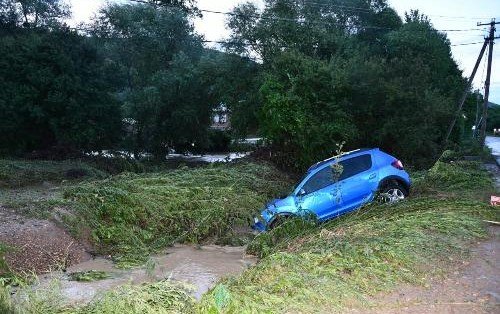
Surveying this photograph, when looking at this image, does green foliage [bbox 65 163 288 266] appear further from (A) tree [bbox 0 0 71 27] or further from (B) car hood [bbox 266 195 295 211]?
(A) tree [bbox 0 0 71 27]

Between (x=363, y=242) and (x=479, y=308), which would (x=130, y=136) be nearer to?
(x=363, y=242)

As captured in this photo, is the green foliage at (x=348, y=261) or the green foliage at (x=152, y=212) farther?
the green foliage at (x=152, y=212)

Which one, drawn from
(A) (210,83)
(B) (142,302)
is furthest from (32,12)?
(B) (142,302)

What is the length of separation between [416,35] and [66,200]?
23268 millimetres

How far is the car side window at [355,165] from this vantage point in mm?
11227

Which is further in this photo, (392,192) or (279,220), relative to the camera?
(392,192)

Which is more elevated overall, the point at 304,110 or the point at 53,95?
the point at 53,95

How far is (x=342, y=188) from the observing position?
10883mm

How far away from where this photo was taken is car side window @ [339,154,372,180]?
11.2 metres

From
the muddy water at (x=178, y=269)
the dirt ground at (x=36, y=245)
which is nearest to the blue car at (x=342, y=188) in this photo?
the muddy water at (x=178, y=269)

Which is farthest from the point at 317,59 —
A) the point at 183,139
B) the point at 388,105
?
the point at 183,139

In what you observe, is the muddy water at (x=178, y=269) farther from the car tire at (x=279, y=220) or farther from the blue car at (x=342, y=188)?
the blue car at (x=342, y=188)

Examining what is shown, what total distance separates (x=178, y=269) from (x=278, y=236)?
2080 mm

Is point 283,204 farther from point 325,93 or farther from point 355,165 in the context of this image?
point 325,93
